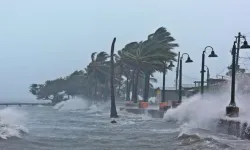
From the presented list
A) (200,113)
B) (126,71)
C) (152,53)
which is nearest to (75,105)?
(126,71)

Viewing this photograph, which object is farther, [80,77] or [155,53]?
[80,77]

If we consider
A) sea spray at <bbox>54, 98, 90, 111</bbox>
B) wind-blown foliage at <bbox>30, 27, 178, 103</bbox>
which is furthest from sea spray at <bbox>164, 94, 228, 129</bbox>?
sea spray at <bbox>54, 98, 90, 111</bbox>

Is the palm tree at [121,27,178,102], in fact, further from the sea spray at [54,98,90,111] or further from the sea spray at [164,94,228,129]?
the sea spray at [54,98,90,111]

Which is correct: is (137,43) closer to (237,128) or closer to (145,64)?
(145,64)

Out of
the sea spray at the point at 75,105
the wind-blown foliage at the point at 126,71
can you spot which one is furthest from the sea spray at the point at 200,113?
the sea spray at the point at 75,105

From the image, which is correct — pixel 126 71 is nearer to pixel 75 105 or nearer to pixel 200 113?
pixel 75 105

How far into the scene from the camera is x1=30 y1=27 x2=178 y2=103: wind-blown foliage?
7144cm

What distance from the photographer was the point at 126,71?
312 feet

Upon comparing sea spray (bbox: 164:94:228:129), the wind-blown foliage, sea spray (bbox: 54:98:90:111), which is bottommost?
sea spray (bbox: 54:98:90:111)

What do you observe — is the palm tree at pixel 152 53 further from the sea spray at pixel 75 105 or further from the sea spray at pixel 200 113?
the sea spray at pixel 75 105

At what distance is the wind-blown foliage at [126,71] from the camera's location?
234 ft

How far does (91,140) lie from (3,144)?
4322mm

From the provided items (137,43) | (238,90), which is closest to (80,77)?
(137,43)

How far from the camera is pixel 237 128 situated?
2392 centimetres
